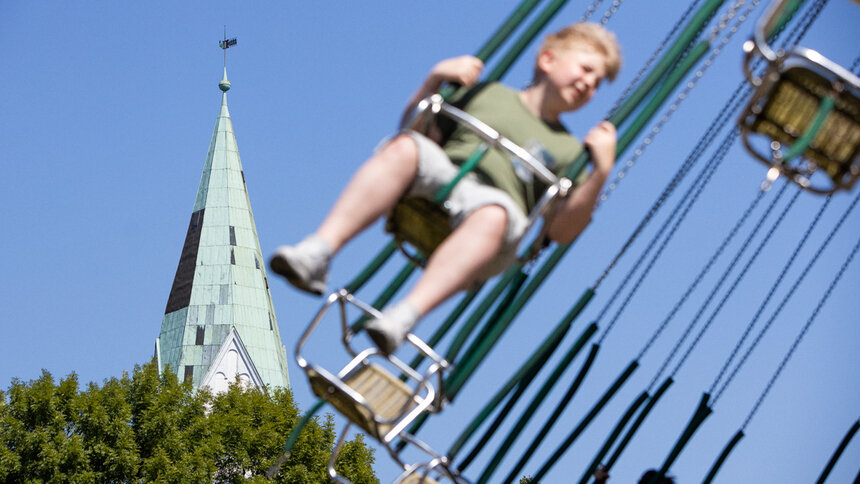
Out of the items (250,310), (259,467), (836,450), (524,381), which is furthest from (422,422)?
(250,310)

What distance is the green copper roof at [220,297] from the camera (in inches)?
2291

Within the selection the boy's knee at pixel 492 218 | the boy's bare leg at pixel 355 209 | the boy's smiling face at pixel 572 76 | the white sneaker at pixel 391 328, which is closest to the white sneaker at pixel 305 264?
the boy's bare leg at pixel 355 209

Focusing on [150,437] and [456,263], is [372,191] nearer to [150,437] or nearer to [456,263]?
[456,263]

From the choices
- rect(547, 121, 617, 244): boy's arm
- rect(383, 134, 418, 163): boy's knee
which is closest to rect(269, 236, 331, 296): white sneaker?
rect(383, 134, 418, 163): boy's knee

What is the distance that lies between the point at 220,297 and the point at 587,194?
176 ft

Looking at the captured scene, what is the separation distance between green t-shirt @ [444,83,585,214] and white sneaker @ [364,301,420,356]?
0.73 m

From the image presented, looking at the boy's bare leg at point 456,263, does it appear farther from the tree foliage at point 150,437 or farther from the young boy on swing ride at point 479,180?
the tree foliage at point 150,437

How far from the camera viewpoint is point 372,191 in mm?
5578

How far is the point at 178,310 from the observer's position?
59750 mm

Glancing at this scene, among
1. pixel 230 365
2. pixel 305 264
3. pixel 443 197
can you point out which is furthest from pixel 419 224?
pixel 230 365

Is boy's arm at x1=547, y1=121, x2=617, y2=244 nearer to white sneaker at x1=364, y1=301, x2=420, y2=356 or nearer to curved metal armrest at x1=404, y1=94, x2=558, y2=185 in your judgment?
curved metal armrest at x1=404, y1=94, x2=558, y2=185

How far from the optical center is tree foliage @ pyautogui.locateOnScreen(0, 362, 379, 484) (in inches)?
1217

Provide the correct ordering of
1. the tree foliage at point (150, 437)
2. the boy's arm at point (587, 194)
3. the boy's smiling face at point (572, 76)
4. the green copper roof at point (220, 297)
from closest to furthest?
1. the boy's arm at point (587, 194)
2. the boy's smiling face at point (572, 76)
3. the tree foliage at point (150, 437)
4. the green copper roof at point (220, 297)

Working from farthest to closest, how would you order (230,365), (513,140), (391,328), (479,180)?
(230,365), (513,140), (479,180), (391,328)
